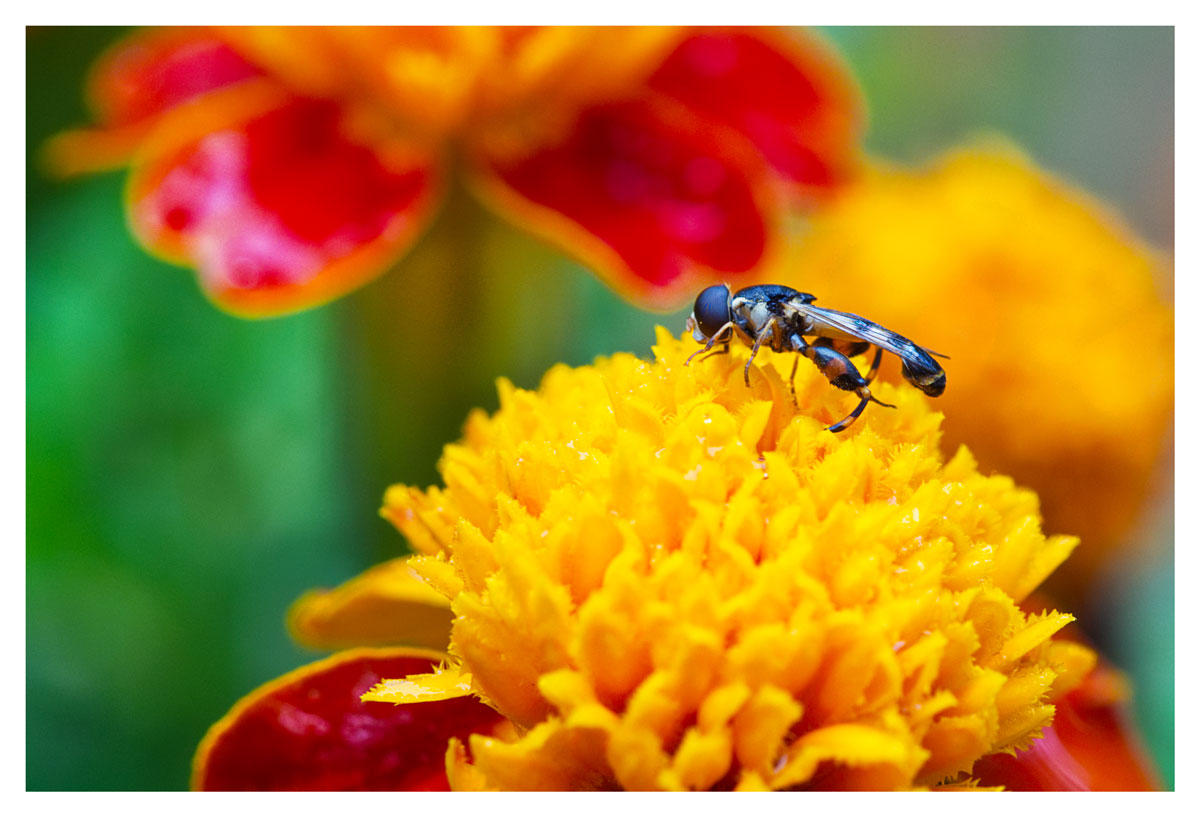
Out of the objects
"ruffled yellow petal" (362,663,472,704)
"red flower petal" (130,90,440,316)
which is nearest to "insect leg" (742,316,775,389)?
"ruffled yellow petal" (362,663,472,704)

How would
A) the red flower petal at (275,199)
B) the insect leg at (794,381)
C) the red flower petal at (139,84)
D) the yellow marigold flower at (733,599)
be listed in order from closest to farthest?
the yellow marigold flower at (733,599) → the insect leg at (794,381) → the red flower petal at (275,199) → the red flower petal at (139,84)

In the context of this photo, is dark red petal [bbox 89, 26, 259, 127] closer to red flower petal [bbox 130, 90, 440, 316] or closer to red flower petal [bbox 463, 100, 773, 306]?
red flower petal [bbox 130, 90, 440, 316]

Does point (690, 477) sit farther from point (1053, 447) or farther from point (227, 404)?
point (227, 404)

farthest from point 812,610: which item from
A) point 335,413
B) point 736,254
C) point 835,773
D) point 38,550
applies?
point 38,550

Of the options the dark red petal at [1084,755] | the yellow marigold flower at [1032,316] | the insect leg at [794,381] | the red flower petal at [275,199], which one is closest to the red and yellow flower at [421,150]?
the red flower petal at [275,199]

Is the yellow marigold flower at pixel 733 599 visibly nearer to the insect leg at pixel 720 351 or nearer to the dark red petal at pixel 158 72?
the insect leg at pixel 720 351

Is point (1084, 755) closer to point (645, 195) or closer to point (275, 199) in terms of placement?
point (645, 195)
